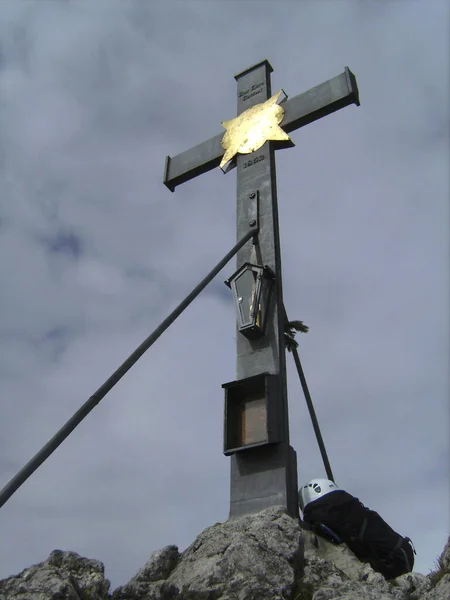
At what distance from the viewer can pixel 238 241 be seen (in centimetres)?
913

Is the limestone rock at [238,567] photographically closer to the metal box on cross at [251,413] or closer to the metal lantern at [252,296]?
the metal box on cross at [251,413]

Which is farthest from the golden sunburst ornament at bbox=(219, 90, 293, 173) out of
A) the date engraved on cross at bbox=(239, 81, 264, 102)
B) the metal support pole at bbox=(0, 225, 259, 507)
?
the metal support pole at bbox=(0, 225, 259, 507)

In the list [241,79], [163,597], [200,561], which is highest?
[241,79]

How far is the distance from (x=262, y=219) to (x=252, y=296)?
56.4 inches

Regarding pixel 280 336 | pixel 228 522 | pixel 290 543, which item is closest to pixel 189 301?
pixel 280 336

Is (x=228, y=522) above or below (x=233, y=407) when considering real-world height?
below

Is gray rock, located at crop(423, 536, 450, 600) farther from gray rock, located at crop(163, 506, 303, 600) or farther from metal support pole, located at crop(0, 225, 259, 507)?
metal support pole, located at crop(0, 225, 259, 507)

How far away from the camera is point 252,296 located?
8391 mm

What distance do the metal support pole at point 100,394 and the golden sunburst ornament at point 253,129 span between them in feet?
6.31

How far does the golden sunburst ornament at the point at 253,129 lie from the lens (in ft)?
33.0

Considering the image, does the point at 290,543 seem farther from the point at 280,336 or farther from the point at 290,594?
the point at 280,336

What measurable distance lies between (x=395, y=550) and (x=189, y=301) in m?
3.50

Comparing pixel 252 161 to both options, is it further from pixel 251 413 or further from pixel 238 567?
pixel 238 567

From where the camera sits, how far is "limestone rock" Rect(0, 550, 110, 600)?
4.78 meters
